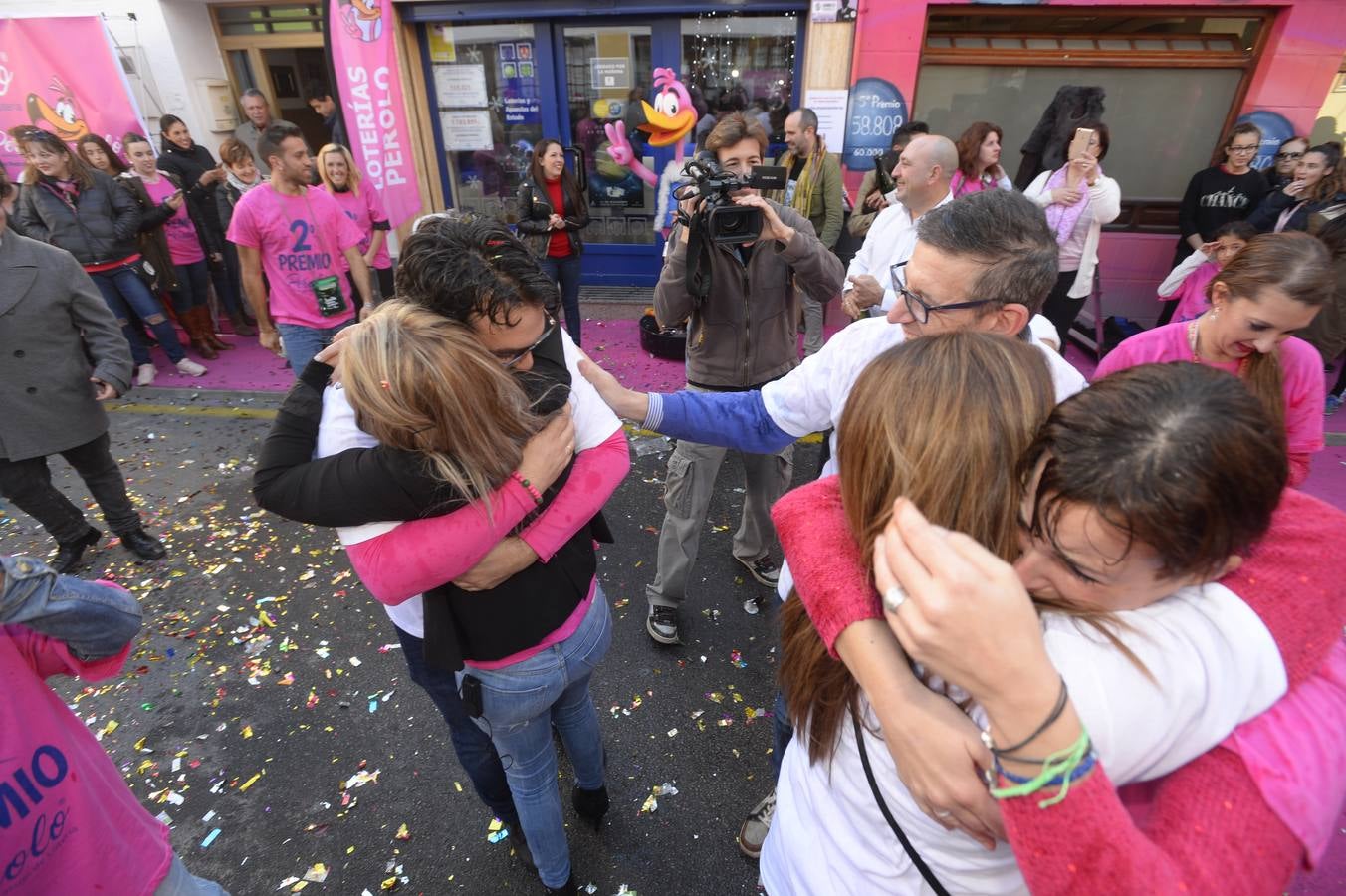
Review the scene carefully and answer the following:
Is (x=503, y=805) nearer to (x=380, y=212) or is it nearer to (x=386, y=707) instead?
(x=386, y=707)

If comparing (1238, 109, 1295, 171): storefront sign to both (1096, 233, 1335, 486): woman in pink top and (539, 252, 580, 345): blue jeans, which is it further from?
(539, 252, 580, 345): blue jeans

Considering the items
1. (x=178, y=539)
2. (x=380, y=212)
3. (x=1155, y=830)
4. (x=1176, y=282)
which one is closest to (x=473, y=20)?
(x=380, y=212)

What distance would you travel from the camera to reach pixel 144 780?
8.22ft

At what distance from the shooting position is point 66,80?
6668 mm

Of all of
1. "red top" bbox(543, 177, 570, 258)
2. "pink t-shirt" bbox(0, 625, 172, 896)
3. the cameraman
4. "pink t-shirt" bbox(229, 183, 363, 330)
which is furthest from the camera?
"red top" bbox(543, 177, 570, 258)

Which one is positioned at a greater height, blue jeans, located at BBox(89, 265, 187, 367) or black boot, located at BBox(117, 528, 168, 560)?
blue jeans, located at BBox(89, 265, 187, 367)

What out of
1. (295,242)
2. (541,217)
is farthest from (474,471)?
(541,217)

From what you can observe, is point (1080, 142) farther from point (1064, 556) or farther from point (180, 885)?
point (180, 885)

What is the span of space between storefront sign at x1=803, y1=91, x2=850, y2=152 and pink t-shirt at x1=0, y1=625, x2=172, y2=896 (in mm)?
6933

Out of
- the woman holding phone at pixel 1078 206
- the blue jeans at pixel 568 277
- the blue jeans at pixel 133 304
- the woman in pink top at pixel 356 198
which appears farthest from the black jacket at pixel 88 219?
the woman holding phone at pixel 1078 206

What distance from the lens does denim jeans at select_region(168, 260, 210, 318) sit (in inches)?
245

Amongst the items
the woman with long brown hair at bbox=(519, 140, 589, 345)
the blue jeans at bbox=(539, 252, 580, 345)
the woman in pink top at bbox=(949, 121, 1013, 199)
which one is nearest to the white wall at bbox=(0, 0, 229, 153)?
the woman with long brown hair at bbox=(519, 140, 589, 345)

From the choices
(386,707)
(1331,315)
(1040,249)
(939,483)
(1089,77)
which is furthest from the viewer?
(1089,77)

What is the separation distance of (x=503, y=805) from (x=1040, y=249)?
2.39m
